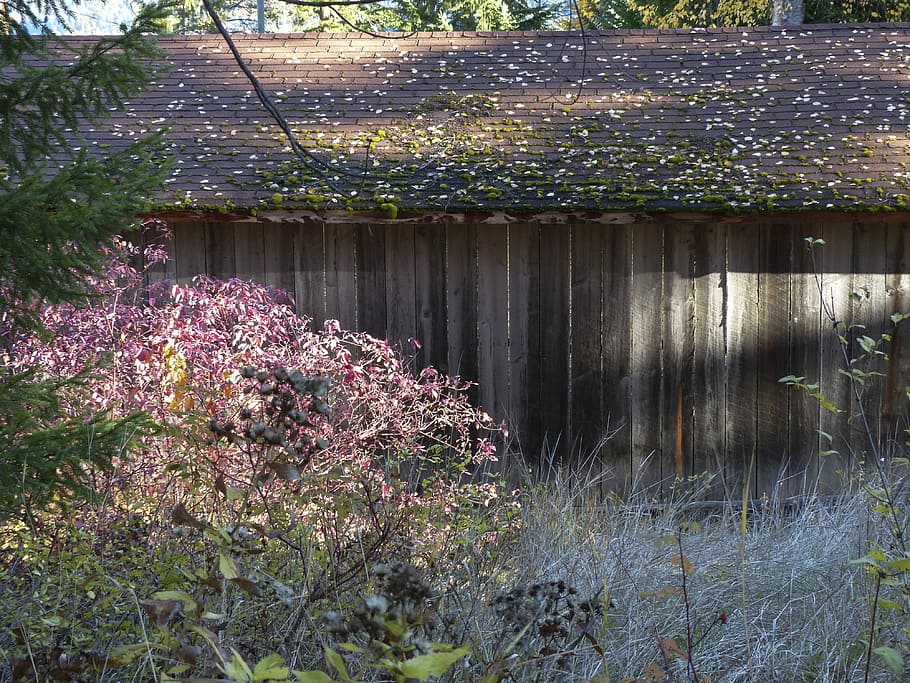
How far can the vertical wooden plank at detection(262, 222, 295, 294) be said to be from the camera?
6180mm

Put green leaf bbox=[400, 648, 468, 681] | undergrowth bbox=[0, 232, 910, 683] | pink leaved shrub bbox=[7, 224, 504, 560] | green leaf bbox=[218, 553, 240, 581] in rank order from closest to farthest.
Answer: green leaf bbox=[400, 648, 468, 681]
green leaf bbox=[218, 553, 240, 581]
undergrowth bbox=[0, 232, 910, 683]
pink leaved shrub bbox=[7, 224, 504, 560]

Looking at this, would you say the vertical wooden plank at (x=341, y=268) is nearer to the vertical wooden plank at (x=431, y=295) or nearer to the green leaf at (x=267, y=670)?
the vertical wooden plank at (x=431, y=295)

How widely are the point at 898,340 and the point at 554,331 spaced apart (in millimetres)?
2627

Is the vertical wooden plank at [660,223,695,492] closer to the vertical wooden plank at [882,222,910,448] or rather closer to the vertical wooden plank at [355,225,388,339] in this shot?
the vertical wooden plank at [882,222,910,448]

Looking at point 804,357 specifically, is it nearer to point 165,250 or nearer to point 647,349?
point 647,349

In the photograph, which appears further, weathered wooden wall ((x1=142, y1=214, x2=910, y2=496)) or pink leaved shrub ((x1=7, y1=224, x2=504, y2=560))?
weathered wooden wall ((x1=142, y1=214, x2=910, y2=496))

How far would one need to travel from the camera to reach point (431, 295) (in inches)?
244

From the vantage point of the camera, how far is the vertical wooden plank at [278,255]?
20.3ft

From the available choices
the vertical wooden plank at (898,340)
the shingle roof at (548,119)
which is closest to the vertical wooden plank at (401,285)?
the shingle roof at (548,119)

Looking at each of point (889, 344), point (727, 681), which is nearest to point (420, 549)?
point (727, 681)

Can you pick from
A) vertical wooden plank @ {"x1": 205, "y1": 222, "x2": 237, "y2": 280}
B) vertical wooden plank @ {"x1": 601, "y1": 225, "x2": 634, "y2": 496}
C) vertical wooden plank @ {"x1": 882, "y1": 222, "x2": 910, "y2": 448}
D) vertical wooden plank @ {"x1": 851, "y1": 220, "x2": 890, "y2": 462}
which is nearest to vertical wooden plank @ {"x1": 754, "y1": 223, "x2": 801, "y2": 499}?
vertical wooden plank @ {"x1": 851, "y1": 220, "x2": 890, "y2": 462}

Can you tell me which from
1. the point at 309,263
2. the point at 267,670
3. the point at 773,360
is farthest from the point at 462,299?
the point at 267,670

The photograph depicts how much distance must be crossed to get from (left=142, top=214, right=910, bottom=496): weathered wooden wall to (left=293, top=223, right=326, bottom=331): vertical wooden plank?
0.04 feet

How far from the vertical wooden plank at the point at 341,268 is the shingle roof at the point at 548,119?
428mm
